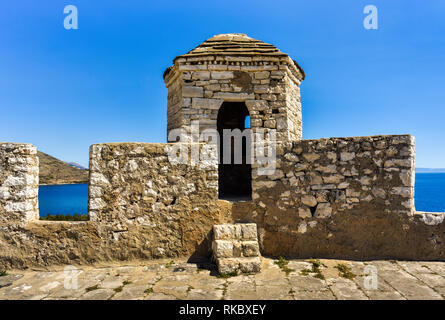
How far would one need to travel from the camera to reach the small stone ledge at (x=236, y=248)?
430 centimetres

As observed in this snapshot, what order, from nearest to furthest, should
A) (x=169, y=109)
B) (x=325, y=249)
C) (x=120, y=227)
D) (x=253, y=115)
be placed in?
(x=120, y=227) → (x=325, y=249) → (x=253, y=115) → (x=169, y=109)

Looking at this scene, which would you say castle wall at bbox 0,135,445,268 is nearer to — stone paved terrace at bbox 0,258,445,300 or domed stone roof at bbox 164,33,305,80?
stone paved terrace at bbox 0,258,445,300

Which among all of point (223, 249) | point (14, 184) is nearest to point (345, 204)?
point (223, 249)

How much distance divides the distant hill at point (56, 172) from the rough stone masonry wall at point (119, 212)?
10090 mm

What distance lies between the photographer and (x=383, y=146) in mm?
4883

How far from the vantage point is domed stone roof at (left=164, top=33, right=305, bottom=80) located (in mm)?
5797

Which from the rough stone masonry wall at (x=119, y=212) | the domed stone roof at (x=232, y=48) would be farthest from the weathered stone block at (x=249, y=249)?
the domed stone roof at (x=232, y=48)

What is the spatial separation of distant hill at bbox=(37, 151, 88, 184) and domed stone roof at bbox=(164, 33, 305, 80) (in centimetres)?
1052

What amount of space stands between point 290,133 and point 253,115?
0.97 metres

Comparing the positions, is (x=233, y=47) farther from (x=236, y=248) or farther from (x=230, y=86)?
(x=236, y=248)

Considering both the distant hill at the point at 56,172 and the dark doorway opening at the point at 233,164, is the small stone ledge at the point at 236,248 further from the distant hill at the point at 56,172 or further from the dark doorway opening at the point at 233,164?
the distant hill at the point at 56,172
